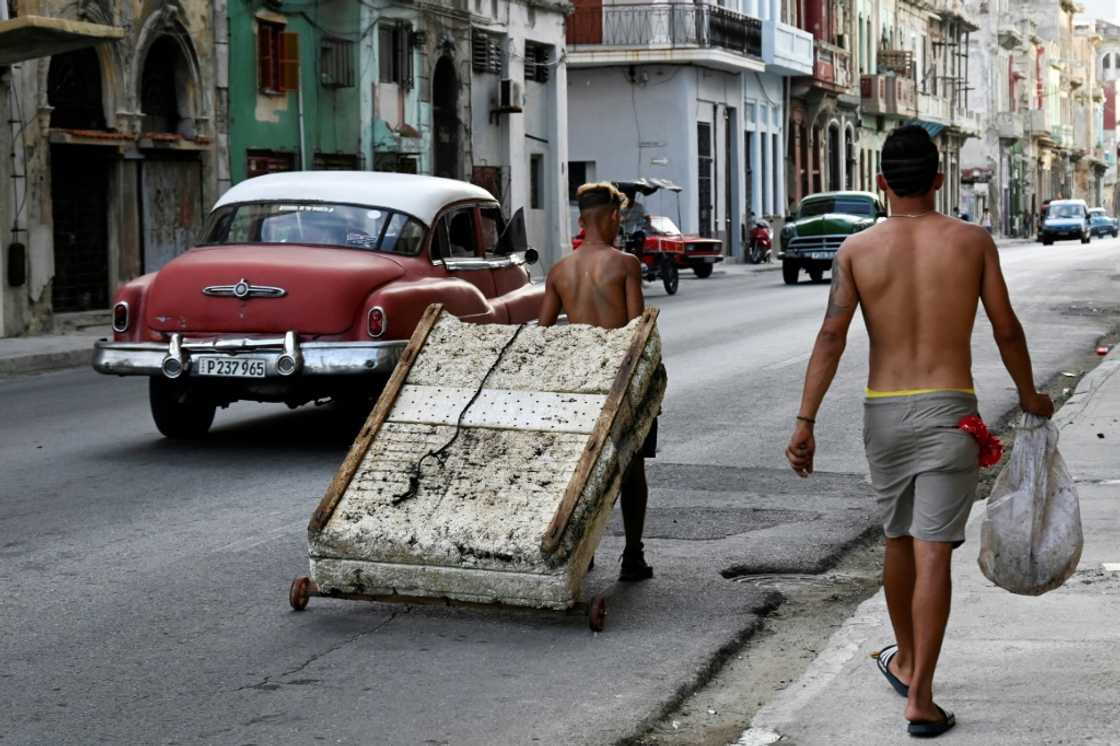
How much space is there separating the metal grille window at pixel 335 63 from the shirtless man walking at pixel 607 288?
2615cm

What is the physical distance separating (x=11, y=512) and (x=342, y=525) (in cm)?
325

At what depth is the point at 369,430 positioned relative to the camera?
23.8 feet

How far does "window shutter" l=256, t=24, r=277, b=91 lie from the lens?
30828mm

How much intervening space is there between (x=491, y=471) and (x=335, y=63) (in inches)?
1079

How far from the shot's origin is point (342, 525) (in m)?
6.89

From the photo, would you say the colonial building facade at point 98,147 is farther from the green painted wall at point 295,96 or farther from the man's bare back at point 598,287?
the man's bare back at point 598,287

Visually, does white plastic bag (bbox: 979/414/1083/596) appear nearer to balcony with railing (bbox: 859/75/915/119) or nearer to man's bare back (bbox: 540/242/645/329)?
man's bare back (bbox: 540/242/645/329)

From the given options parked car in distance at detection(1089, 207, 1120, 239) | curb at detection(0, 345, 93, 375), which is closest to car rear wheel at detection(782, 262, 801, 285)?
curb at detection(0, 345, 93, 375)

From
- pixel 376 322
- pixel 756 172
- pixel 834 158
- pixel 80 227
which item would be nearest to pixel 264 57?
pixel 80 227

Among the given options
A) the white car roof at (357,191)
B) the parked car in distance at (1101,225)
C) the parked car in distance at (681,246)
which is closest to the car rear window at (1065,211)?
the parked car in distance at (1101,225)

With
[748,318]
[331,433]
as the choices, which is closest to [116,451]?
[331,433]

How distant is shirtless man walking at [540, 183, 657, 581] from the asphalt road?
9.8 inches

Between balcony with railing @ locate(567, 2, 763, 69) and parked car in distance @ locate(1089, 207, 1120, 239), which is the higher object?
balcony with railing @ locate(567, 2, 763, 69)

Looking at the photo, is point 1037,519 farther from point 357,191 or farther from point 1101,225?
A: point 1101,225
